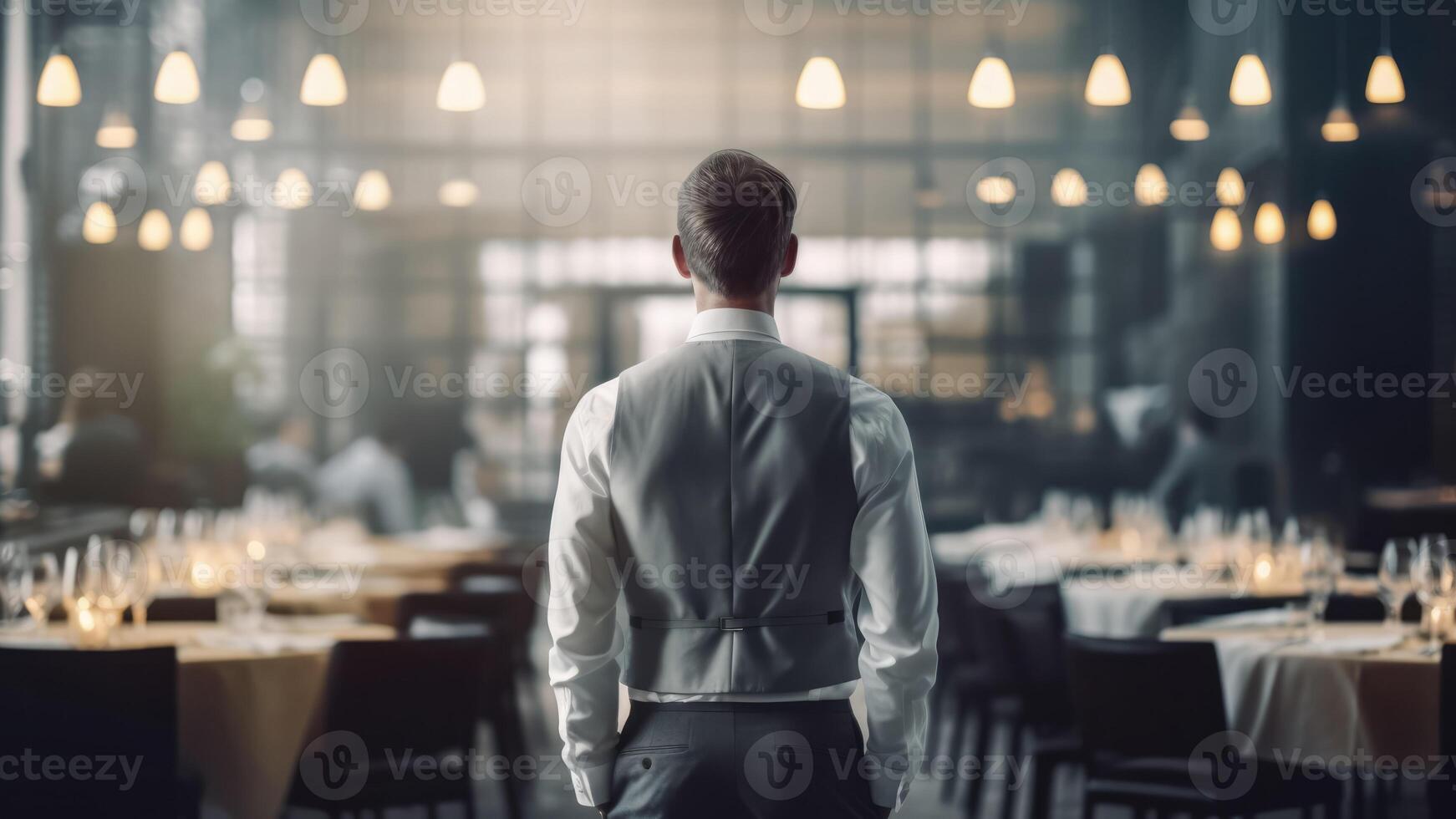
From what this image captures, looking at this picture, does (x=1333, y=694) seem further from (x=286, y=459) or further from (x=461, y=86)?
(x=286, y=459)

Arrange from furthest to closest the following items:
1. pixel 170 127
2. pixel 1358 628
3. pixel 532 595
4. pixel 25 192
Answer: pixel 170 127 < pixel 25 192 < pixel 532 595 < pixel 1358 628

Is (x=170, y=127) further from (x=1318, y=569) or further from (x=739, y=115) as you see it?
(x=1318, y=569)

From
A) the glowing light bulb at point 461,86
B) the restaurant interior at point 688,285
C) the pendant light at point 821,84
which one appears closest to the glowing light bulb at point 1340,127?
the restaurant interior at point 688,285

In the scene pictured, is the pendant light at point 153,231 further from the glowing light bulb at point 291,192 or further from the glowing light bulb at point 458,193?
the glowing light bulb at point 458,193

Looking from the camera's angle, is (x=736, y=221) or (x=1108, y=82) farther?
(x=1108, y=82)

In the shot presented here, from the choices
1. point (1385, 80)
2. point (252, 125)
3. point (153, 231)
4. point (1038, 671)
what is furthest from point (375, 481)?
point (1385, 80)

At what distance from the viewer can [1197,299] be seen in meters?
8.08

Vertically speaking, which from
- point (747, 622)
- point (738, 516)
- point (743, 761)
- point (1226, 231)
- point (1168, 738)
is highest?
point (1226, 231)

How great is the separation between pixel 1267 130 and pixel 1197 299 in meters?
1.10

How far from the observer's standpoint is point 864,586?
1769 mm

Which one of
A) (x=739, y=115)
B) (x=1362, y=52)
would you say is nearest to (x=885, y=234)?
(x=739, y=115)

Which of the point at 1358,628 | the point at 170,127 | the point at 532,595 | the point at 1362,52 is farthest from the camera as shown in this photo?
the point at 170,127

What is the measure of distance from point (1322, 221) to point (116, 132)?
6880mm

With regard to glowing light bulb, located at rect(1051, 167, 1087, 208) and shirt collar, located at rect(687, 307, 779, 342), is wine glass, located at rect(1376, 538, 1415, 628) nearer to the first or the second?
shirt collar, located at rect(687, 307, 779, 342)
